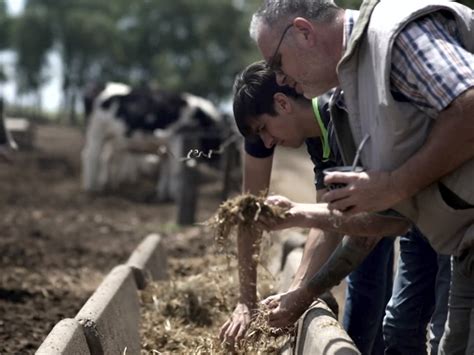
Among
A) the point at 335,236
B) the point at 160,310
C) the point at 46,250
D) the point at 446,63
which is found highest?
the point at 446,63

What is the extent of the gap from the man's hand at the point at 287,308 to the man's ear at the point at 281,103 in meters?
0.82

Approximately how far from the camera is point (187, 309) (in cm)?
699

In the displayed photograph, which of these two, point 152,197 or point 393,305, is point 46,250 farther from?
point 152,197

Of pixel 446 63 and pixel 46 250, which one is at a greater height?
pixel 446 63

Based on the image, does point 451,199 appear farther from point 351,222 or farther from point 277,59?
point 277,59

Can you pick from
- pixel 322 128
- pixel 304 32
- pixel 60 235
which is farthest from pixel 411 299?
pixel 60 235

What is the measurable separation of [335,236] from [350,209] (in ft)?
4.61

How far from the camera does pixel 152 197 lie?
1973cm

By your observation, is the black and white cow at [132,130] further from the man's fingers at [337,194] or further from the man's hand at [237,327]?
the man's fingers at [337,194]

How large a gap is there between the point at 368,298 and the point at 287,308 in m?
0.74

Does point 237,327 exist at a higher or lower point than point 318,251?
lower

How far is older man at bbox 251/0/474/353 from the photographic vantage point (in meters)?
3.67

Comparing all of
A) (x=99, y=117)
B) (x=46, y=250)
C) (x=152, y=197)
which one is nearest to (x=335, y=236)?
(x=46, y=250)

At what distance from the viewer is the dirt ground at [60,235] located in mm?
7722
